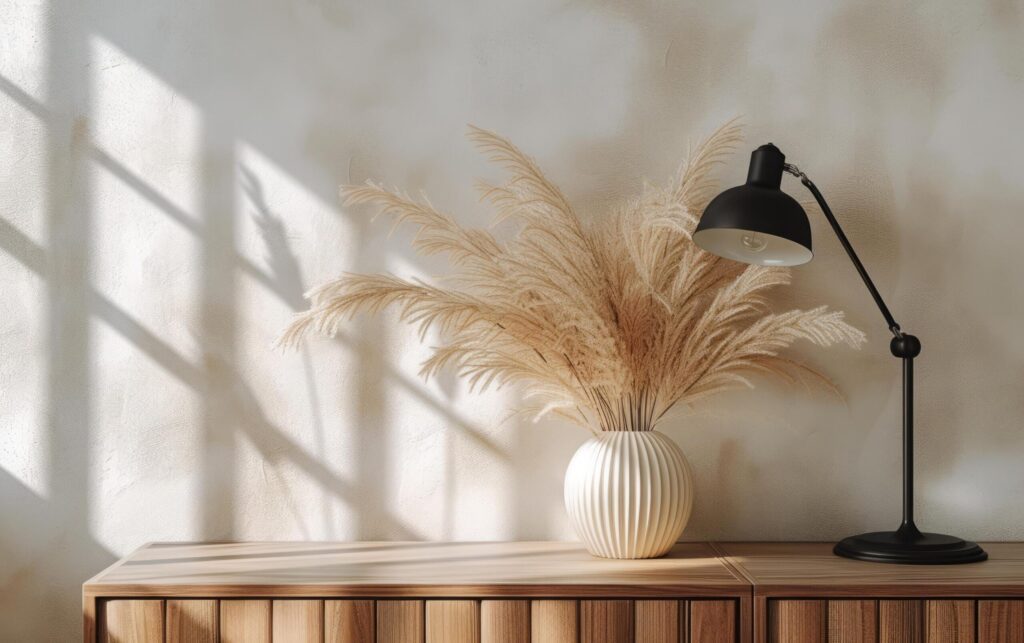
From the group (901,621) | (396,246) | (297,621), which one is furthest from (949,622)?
(396,246)

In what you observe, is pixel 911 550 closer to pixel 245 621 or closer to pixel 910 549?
pixel 910 549

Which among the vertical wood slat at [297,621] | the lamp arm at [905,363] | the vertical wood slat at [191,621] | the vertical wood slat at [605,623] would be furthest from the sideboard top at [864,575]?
the vertical wood slat at [191,621]

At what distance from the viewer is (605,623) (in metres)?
1.52

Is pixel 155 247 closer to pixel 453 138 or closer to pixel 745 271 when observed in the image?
pixel 453 138

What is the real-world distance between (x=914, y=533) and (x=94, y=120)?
1.93 metres

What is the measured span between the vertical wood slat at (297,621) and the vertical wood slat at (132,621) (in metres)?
0.20

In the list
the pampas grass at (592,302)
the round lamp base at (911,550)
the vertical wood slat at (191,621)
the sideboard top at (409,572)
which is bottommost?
the vertical wood slat at (191,621)

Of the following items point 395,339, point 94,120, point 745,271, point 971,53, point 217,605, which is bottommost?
point 217,605

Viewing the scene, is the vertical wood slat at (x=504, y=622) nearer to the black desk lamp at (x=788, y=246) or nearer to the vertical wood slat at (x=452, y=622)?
the vertical wood slat at (x=452, y=622)

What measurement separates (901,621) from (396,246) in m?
1.23

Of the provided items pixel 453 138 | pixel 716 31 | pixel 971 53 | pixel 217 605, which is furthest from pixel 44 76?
pixel 971 53

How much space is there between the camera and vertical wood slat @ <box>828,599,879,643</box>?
4.95 feet

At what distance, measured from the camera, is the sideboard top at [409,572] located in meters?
1.53

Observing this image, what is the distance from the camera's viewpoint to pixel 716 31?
6.54 feet
